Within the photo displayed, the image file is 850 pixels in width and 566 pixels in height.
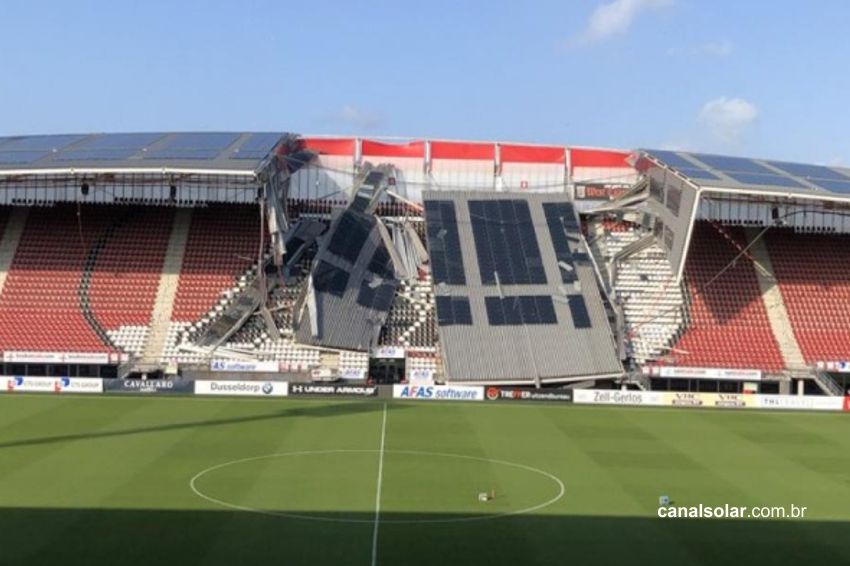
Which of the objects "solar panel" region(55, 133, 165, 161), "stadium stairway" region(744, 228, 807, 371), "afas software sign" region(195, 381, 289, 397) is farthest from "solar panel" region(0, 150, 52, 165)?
"stadium stairway" region(744, 228, 807, 371)

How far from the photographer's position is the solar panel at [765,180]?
5281cm

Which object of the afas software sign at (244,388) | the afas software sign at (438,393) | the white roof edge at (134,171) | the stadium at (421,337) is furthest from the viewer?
the white roof edge at (134,171)

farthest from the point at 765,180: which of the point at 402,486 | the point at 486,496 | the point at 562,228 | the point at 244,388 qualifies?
the point at 486,496

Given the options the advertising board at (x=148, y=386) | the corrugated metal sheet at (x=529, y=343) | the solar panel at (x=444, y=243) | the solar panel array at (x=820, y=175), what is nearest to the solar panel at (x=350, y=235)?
the solar panel at (x=444, y=243)

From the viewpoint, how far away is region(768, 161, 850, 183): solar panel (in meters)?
58.1

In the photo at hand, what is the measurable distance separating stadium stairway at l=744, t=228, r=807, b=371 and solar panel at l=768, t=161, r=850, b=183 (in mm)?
3986

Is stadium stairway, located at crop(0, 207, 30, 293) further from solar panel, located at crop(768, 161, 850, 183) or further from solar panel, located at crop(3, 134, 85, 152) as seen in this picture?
solar panel, located at crop(768, 161, 850, 183)

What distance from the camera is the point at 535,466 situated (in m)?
30.2

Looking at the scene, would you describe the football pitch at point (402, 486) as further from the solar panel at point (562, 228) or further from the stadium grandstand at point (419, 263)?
the solar panel at point (562, 228)

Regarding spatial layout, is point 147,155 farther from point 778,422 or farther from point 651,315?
point 778,422

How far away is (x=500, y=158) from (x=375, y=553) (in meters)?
46.2

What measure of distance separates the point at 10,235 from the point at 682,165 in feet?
121

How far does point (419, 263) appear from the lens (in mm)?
58750

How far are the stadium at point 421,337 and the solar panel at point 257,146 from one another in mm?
248
